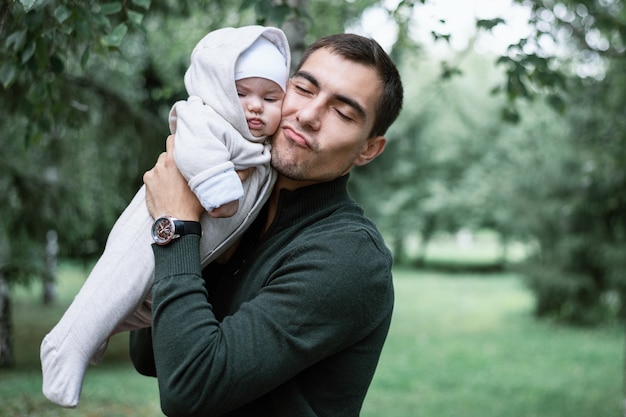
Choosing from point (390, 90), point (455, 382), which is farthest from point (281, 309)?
point (455, 382)

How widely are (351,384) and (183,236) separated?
0.56m

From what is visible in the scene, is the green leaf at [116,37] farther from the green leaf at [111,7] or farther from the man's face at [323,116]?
the man's face at [323,116]

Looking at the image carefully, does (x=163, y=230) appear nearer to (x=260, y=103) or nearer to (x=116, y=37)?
(x=260, y=103)

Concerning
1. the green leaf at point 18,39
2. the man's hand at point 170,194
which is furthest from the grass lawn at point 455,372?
the man's hand at point 170,194

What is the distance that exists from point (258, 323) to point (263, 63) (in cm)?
74

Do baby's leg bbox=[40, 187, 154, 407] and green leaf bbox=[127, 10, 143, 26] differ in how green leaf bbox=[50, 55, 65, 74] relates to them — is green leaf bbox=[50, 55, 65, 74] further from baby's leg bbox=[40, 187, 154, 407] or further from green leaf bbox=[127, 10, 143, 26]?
baby's leg bbox=[40, 187, 154, 407]

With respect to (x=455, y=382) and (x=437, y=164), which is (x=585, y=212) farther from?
(x=437, y=164)

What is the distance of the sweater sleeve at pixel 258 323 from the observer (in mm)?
1572

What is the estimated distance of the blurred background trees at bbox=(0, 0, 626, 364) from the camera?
118 inches

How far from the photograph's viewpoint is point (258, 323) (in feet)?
5.34

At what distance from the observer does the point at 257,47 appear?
2021mm

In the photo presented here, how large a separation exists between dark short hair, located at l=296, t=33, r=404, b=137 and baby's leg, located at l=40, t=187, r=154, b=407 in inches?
27.1

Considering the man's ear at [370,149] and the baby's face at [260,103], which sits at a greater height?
the baby's face at [260,103]

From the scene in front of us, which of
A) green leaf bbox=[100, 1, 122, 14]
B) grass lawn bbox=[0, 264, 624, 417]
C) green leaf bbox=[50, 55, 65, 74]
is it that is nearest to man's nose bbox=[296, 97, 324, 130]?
green leaf bbox=[100, 1, 122, 14]
